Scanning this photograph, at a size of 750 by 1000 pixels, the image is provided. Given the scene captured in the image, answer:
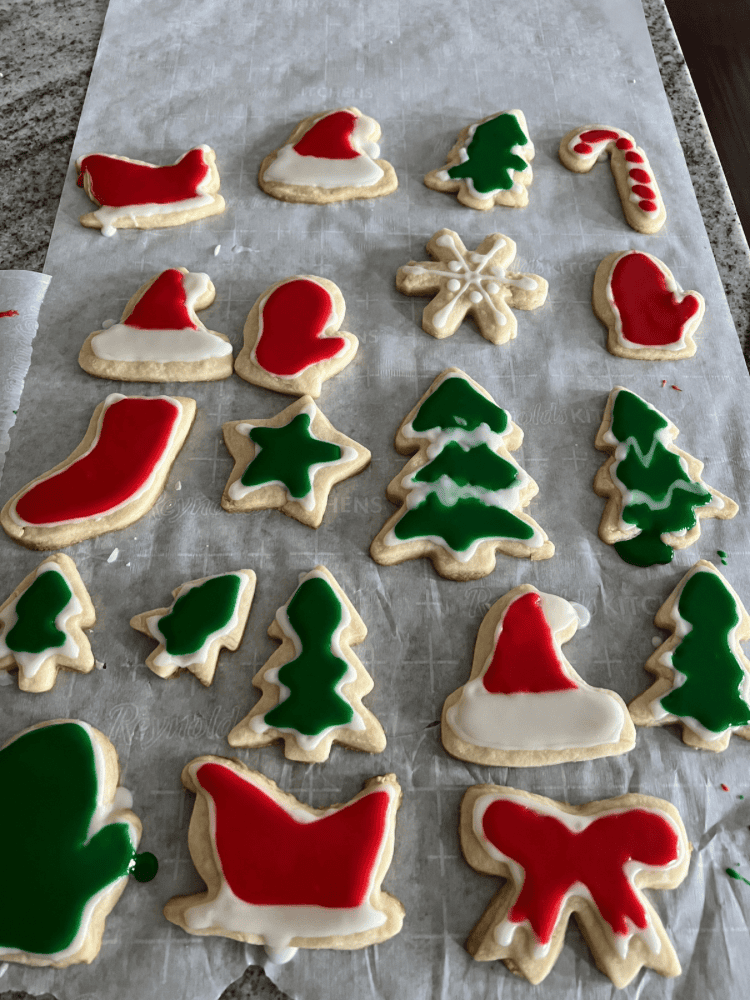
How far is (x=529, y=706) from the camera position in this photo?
3.58 ft

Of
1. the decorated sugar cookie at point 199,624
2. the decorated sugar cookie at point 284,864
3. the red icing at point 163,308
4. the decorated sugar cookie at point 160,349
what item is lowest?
the decorated sugar cookie at point 284,864

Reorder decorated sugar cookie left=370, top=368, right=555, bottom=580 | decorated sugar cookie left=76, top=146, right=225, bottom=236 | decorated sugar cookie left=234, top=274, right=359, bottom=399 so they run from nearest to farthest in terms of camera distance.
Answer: decorated sugar cookie left=370, top=368, right=555, bottom=580 < decorated sugar cookie left=234, top=274, right=359, bottom=399 < decorated sugar cookie left=76, top=146, right=225, bottom=236

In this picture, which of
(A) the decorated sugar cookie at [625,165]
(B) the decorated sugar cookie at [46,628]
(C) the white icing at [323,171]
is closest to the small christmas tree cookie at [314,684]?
(B) the decorated sugar cookie at [46,628]

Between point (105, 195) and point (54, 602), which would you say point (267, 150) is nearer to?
point (105, 195)

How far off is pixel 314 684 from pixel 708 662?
576 millimetres

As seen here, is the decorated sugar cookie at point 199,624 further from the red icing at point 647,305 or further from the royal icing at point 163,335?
the red icing at point 647,305

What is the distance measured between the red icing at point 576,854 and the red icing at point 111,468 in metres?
0.73

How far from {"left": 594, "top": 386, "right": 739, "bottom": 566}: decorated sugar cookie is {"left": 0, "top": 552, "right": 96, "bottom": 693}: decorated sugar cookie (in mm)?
814

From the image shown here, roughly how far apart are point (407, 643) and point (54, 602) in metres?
0.53

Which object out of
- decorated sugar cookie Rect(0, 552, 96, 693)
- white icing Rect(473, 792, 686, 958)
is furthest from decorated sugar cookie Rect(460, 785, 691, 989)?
decorated sugar cookie Rect(0, 552, 96, 693)

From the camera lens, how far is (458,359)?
1381 millimetres

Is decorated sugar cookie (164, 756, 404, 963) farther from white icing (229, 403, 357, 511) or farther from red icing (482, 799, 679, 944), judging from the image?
white icing (229, 403, 357, 511)

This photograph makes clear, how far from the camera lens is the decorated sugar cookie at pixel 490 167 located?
4.97ft

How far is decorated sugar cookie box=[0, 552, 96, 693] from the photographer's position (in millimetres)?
1104
